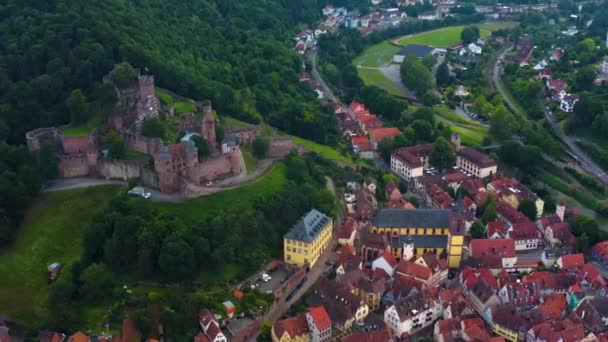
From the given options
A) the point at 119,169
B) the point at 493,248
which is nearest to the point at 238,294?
the point at 119,169

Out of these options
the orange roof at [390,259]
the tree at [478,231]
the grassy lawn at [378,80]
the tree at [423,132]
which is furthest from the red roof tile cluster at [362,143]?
the orange roof at [390,259]

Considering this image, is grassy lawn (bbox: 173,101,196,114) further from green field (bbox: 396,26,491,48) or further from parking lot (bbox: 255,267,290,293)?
green field (bbox: 396,26,491,48)

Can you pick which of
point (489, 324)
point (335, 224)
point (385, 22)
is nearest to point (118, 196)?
point (335, 224)

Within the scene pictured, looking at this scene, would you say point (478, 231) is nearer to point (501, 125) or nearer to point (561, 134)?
point (501, 125)

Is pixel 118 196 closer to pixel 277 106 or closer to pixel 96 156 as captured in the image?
pixel 96 156

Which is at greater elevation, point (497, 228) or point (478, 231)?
point (497, 228)

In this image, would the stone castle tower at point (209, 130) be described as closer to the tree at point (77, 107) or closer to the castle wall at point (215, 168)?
the castle wall at point (215, 168)
